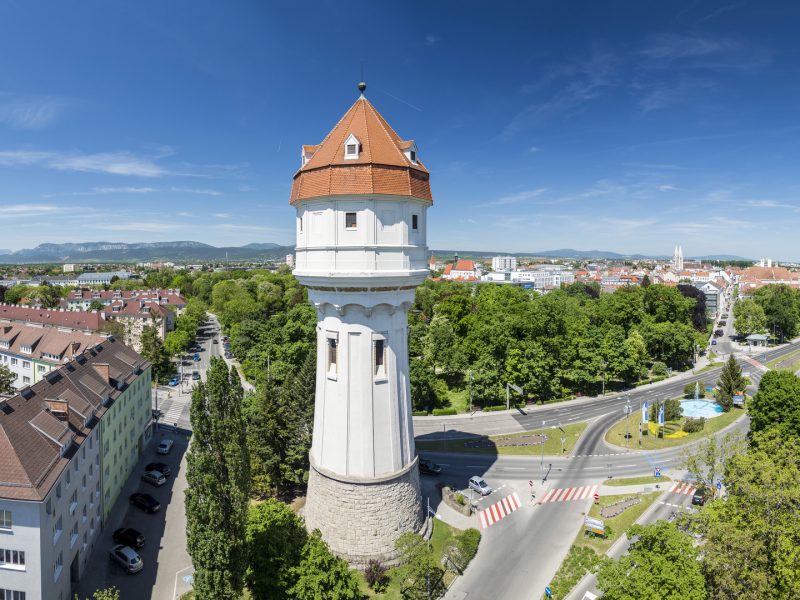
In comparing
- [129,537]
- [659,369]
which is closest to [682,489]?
[659,369]

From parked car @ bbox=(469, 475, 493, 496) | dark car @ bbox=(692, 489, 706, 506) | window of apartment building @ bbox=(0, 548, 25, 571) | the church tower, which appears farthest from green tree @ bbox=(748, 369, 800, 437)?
window of apartment building @ bbox=(0, 548, 25, 571)

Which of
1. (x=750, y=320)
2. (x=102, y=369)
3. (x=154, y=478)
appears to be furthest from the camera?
(x=750, y=320)

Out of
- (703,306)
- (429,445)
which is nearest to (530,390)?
(429,445)

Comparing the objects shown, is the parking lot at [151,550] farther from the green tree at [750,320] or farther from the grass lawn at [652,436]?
the green tree at [750,320]

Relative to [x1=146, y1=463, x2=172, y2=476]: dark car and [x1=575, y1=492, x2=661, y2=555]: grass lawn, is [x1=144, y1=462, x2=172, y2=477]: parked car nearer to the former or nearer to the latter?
[x1=146, y1=463, x2=172, y2=476]: dark car

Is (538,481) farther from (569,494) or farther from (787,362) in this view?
(787,362)
